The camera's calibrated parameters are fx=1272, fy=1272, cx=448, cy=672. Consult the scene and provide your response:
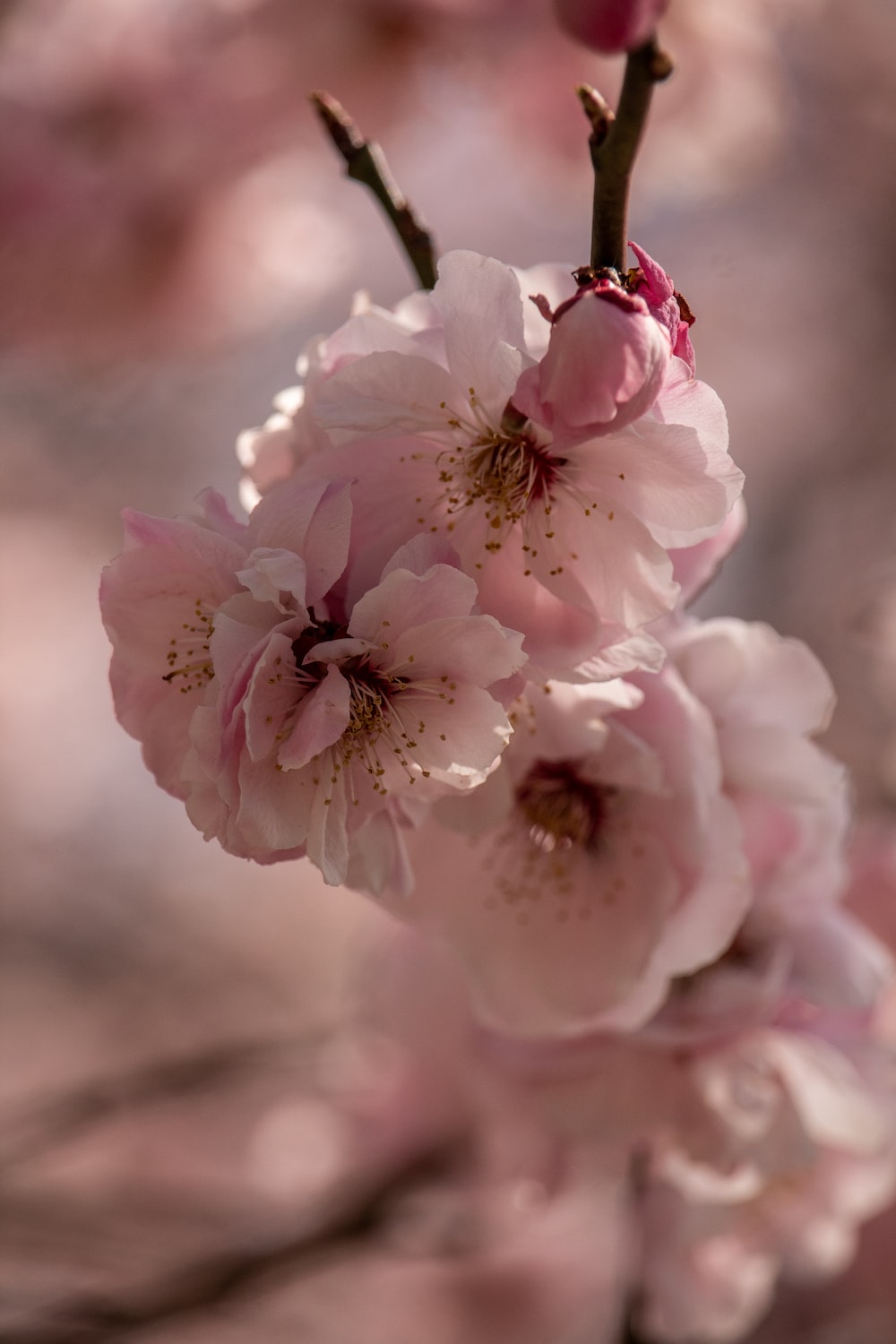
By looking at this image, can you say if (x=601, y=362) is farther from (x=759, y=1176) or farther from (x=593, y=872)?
(x=759, y=1176)

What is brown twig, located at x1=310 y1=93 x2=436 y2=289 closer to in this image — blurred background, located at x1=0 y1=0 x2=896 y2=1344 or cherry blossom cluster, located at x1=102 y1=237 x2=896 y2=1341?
cherry blossom cluster, located at x1=102 y1=237 x2=896 y2=1341

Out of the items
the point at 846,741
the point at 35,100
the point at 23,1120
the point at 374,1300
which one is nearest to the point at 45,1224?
the point at 23,1120

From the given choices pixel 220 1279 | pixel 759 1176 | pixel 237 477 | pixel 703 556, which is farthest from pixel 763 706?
pixel 237 477

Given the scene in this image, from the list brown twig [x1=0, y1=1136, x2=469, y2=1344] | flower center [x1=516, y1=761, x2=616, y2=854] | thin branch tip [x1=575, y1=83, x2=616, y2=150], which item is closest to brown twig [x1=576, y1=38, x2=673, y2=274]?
thin branch tip [x1=575, y1=83, x2=616, y2=150]

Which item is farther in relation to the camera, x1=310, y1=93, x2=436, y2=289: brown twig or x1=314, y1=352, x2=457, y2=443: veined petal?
x1=310, y1=93, x2=436, y2=289: brown twig

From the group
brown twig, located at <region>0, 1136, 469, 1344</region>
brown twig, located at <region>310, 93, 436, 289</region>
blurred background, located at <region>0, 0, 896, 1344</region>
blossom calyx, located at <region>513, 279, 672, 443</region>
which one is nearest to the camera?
blossom calyx, located at <region>513, 279, 672, 443</region>

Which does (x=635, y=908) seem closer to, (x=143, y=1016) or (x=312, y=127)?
(x=312, y=127)
